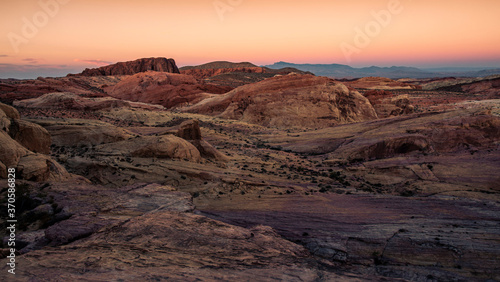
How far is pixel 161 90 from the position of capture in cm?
6662

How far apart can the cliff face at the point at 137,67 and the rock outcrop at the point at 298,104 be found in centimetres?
7906

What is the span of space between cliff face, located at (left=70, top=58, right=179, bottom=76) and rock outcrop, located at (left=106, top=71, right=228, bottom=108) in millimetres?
42822

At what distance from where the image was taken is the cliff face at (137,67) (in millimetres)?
115688

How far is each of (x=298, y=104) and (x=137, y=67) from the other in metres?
94.3

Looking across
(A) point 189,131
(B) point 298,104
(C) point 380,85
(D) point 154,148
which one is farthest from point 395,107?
(C) point 380,85

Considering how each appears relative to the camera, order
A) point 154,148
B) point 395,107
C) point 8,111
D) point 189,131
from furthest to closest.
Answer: point 395,107, point 189,131, point 154,148, point 8,111

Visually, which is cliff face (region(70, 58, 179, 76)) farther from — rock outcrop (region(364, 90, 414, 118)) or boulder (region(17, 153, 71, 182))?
boulder (region(17, 153, 71, 182))

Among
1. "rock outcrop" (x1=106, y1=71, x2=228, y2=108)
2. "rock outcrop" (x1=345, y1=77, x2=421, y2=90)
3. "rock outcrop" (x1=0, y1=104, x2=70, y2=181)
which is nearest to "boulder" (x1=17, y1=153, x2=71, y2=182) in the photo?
"rock outcrop" (x1=0, y1=104, x2=70, y2=181)

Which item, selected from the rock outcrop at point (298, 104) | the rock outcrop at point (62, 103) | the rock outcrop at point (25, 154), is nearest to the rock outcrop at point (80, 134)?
the rock outcrop at point (25, 154)

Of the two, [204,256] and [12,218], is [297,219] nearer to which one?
[204,256]

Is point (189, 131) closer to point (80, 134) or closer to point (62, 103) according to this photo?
point (80, 134)

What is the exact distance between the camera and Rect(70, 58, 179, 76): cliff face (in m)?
116

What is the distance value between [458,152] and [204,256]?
20.4 meters

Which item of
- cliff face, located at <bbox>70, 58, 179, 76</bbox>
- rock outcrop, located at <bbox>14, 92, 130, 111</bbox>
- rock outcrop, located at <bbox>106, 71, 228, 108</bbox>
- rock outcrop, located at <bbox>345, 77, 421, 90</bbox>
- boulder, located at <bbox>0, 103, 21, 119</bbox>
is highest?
cliff face, located at <bbox>70, 58, 179, 76</bbox>
